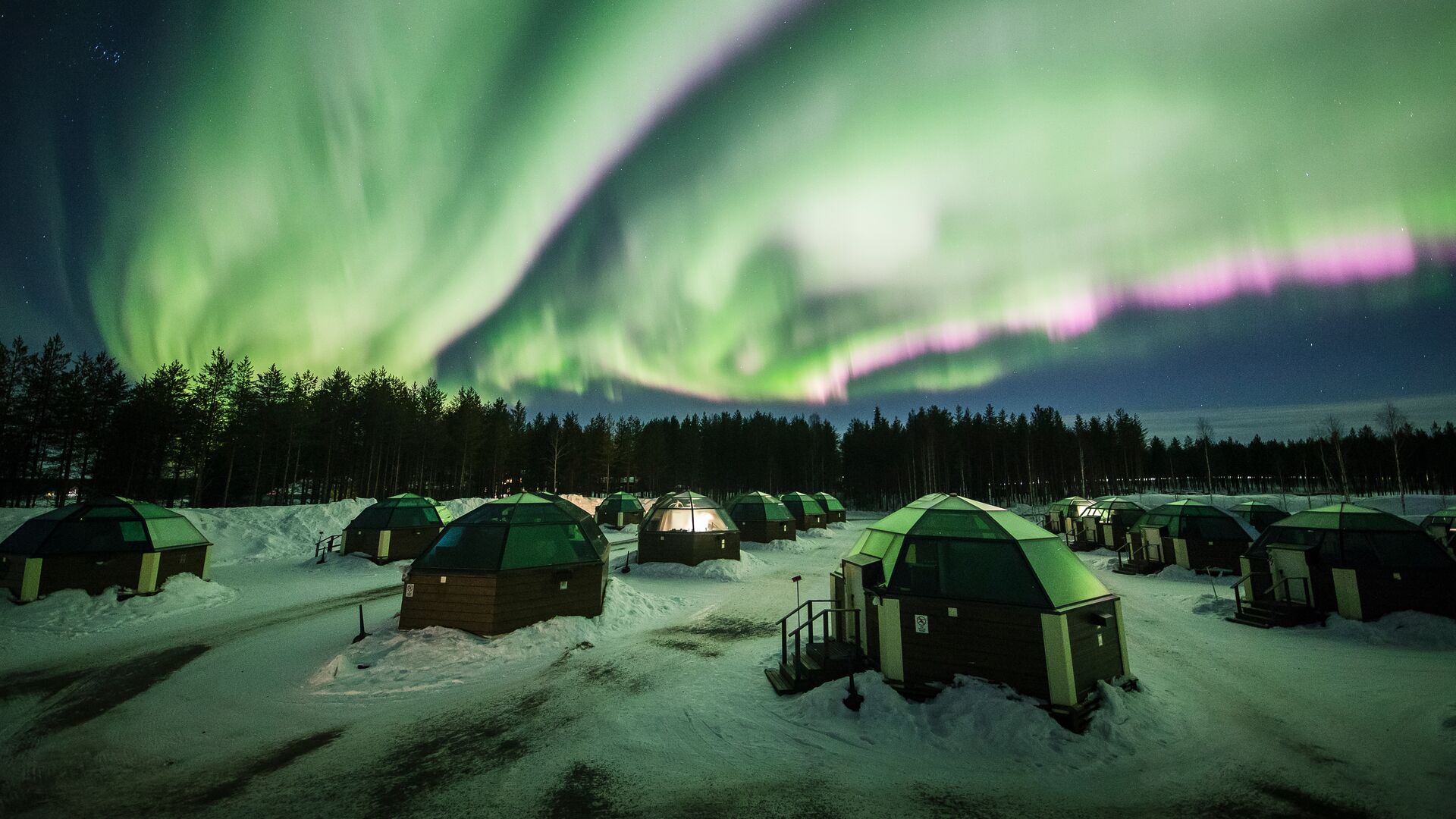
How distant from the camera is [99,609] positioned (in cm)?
1766

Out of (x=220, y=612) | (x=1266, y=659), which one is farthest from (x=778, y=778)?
(x=220, y=612)

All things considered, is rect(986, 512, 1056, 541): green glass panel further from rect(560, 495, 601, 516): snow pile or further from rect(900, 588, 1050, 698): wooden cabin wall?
rect(560, 495, 601, 516): snow pile

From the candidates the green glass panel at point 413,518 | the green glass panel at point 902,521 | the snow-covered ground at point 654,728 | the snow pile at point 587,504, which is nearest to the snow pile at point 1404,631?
the snow-covered ground at point 654,728

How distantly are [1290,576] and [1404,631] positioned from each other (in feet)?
9.22

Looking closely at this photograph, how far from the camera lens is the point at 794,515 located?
50375 mm

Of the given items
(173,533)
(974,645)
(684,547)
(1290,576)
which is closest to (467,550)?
(974,645)

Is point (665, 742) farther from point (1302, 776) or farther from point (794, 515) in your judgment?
point (794, 515)

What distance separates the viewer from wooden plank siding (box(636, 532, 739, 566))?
28.6 m

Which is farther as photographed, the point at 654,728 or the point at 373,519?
the point at 373,519

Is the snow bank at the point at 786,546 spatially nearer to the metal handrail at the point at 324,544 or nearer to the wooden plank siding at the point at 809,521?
the wooden plank siding at the point at 809,521

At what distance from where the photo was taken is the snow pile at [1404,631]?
14773 millimetres

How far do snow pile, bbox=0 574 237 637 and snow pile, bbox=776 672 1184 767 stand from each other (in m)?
22.2

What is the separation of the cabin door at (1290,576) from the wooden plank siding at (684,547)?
22528 mm

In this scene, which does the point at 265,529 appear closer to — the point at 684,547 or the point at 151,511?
the point at 151,511
